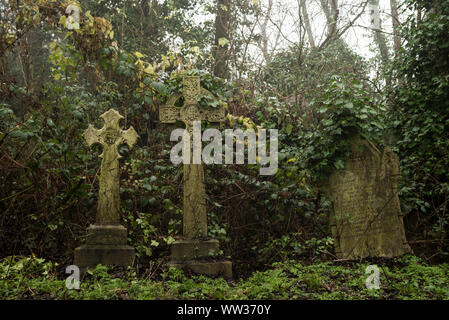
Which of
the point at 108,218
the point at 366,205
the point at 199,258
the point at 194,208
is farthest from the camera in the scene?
the point at 366,205

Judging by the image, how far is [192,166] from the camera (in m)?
5.09

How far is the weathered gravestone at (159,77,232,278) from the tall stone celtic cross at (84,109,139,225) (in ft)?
2.15

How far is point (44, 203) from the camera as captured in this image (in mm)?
5078

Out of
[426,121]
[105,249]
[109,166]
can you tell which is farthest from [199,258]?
[426,121]

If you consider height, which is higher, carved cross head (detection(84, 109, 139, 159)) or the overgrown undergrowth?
carved cross head (detection(84, 109, 139, 159))

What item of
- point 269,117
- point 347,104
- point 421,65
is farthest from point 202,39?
point 347,104

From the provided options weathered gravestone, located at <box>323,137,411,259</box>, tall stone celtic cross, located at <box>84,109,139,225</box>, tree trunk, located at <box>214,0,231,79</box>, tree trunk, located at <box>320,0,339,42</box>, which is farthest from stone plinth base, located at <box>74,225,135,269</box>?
tree trunk, located at <box>320,0,339,42</box>

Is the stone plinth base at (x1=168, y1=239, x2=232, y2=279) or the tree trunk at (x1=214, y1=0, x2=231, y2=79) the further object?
the tree trunk at (x1=214, y1=0, x2=231, y2=79)

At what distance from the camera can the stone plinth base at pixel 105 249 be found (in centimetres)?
456

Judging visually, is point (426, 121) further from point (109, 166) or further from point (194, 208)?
point (109, 166)

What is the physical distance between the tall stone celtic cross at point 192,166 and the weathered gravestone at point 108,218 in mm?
681

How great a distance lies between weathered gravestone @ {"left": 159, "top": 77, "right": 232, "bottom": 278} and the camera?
15.2 feet

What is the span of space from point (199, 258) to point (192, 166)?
3.94 ft

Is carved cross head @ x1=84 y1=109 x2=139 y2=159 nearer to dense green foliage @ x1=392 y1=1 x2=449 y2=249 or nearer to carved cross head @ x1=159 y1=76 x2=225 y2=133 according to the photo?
carved cross head @ x1=159 y1=76 x2=225 y2=133
